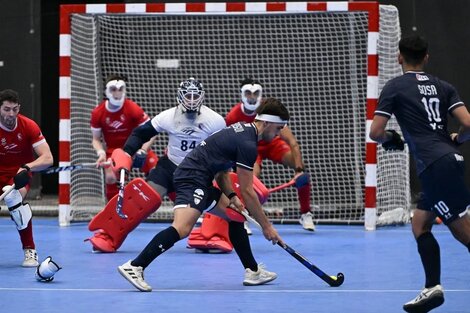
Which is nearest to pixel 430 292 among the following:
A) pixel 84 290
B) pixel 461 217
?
pixel 461 217

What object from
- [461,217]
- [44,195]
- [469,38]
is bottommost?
[44,195]

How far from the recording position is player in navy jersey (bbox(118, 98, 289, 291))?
22.8 ft

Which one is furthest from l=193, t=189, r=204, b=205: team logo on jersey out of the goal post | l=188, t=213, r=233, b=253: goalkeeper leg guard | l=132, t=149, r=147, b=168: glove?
the goal post

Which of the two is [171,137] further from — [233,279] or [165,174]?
[233,279]

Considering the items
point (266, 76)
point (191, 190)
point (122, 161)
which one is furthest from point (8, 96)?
point (266, 76)

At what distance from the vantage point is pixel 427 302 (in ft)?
19.3

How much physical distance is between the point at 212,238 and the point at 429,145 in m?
3.58

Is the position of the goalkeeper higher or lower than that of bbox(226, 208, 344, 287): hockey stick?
higher

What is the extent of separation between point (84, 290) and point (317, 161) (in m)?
5.55

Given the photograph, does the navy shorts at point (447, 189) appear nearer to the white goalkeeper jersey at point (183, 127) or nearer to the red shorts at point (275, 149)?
the white goalkeeper jersey at point (183, 127)

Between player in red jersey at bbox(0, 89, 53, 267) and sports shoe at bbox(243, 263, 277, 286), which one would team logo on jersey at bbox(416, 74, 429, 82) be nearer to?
sports shoe at bbox(243, 263, 277, 286)

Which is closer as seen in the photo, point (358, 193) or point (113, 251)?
point (113, 251)

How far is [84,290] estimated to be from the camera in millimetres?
7074

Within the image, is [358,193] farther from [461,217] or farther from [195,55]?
[461,217]
